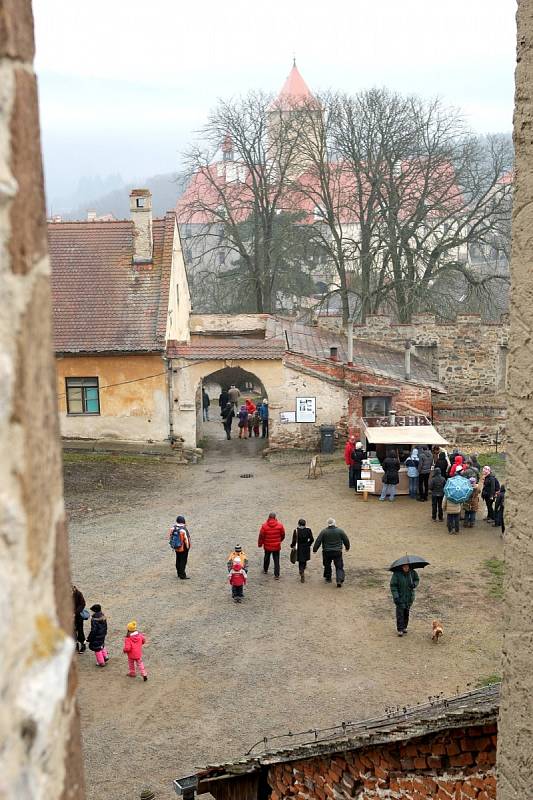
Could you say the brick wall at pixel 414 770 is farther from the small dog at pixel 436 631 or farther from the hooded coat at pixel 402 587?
the small dog at pixel 436 631

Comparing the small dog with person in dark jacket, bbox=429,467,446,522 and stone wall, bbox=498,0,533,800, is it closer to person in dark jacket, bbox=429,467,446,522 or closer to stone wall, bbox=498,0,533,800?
person in dark jacket, bbox=429,467,446,522

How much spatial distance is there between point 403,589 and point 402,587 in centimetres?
3

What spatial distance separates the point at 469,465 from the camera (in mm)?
19297

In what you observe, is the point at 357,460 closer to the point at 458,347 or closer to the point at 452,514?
the point at 452,514

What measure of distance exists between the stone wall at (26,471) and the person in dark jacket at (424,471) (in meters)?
19.0

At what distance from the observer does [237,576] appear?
14344mm

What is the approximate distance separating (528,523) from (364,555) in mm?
13631

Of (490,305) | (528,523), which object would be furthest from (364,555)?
(490,305)

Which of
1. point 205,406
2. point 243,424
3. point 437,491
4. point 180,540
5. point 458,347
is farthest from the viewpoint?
point 205,406

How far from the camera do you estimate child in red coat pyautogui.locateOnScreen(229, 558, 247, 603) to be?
14.3 m

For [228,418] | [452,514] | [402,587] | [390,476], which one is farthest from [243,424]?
[402,587]

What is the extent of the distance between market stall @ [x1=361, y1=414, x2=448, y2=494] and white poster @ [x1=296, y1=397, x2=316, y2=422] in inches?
90.3

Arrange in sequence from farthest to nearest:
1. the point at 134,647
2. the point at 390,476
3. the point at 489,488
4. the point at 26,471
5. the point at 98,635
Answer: the point at 390,476 < the point at 489,488 < the point at 98,635 < the point at 134,647 < the point at 26,471

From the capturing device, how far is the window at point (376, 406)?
2444cm
